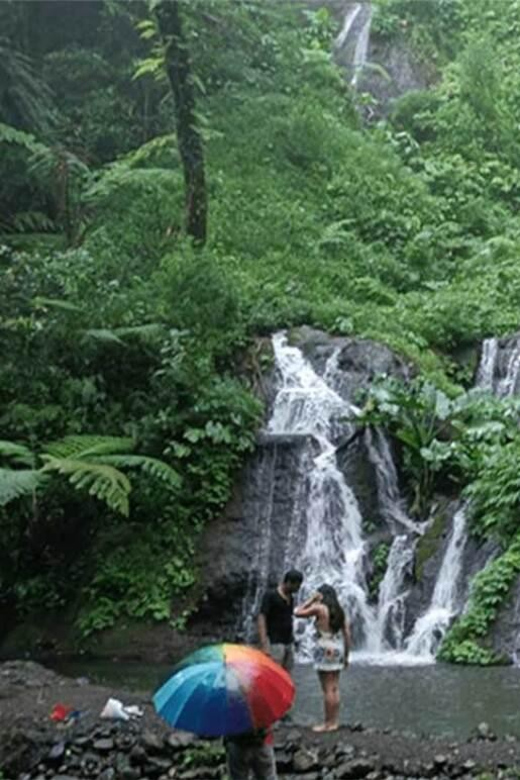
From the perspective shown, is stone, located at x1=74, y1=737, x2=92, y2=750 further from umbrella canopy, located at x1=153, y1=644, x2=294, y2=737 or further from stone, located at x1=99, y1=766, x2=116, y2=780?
umbrella canopy, located at x1=153, y1=644, x2=294, y2=737

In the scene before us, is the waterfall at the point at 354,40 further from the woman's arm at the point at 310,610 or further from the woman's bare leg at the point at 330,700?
the woman's bare leg at the point at 330,700

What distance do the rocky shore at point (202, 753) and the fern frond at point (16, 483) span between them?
14.5ft

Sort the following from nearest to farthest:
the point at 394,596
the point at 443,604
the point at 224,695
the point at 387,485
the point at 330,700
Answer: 1. the point at 224,695
2. the point at 330,700
3. the point at 443,604
4. the point at 394,596
5. the point at 387,485

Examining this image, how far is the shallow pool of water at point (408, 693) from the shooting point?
9922mm

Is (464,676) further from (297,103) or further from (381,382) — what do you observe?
(297,103)

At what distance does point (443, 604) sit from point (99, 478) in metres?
4.45

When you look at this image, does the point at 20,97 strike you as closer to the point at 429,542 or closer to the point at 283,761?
the point at 429,542

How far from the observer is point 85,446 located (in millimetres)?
15305

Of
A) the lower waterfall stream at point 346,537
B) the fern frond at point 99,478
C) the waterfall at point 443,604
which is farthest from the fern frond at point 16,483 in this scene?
the waterfall at point 443,604

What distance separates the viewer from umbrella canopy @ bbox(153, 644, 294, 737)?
19.1ft

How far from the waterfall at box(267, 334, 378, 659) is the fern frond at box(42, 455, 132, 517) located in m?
2.73

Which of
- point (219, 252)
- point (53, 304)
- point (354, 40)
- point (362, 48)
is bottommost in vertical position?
point (53, 304)

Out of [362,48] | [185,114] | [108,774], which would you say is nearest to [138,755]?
[108,774]

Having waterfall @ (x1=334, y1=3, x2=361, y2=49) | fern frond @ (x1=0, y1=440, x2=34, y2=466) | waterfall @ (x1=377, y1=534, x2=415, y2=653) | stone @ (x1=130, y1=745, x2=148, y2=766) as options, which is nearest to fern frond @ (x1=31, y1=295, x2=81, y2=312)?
fern frond @ (x1=0, y1=440, x2=34, y2=466)
